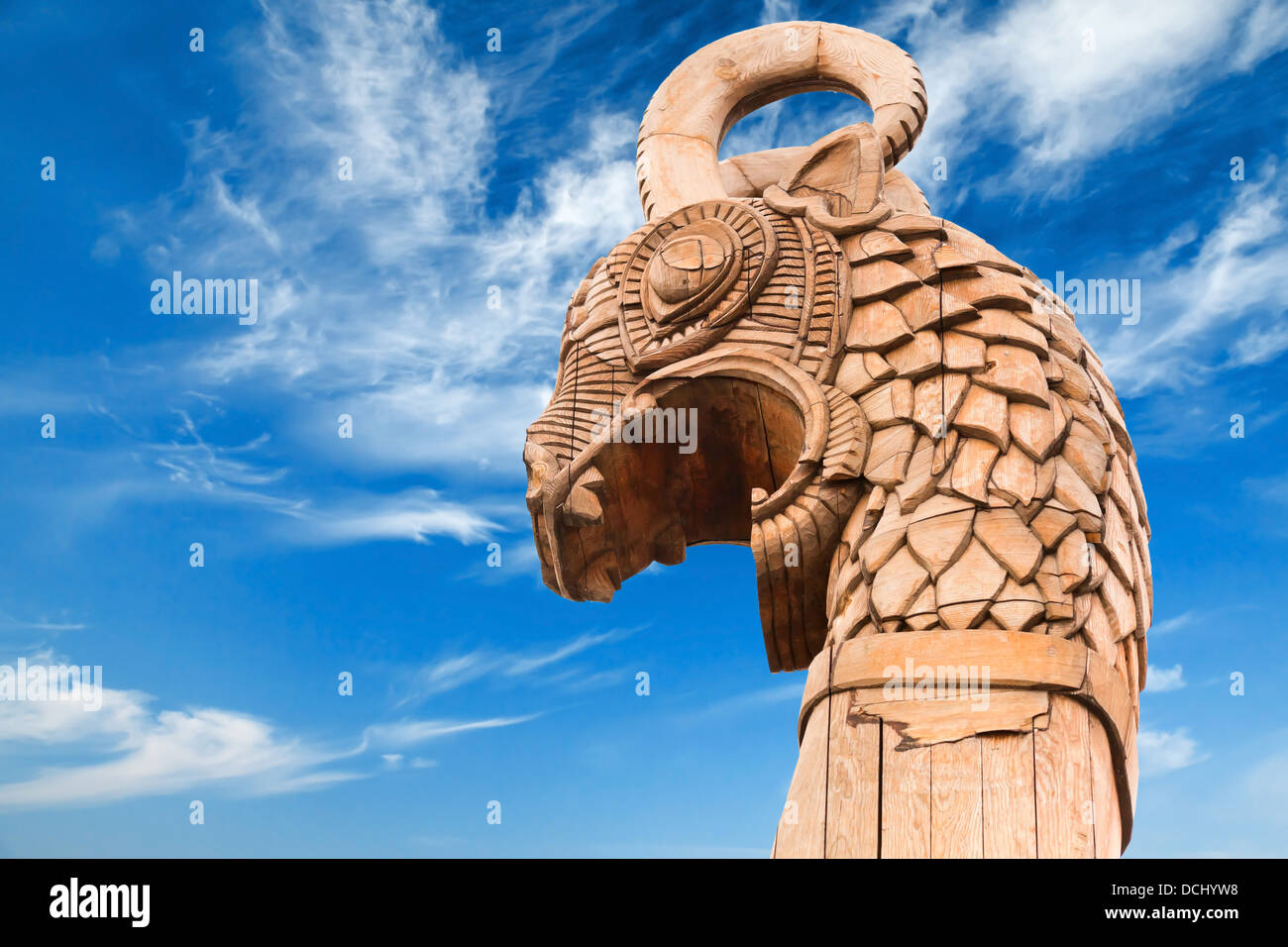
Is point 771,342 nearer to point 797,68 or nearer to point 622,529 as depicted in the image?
point 622,529

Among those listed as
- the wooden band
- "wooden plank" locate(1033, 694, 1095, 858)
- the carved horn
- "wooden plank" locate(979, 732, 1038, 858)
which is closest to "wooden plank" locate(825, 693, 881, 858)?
the wooden band

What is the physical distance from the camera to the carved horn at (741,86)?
5941 mm

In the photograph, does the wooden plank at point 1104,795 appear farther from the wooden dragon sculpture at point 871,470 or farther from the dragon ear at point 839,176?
the dragon ear at point 839,176

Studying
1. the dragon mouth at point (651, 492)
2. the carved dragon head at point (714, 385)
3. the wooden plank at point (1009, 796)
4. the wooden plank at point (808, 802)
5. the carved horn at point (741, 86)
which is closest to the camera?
the wooden plank at point (1009, 796)

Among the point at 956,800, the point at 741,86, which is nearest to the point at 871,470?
the point at 956,800

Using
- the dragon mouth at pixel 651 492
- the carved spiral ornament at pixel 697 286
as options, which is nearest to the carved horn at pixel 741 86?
the carved spiral ornament at pixel 697 286

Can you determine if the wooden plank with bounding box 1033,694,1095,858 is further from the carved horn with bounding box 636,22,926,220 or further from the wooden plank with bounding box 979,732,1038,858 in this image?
the carved horn with bounding box 636,22,926,220

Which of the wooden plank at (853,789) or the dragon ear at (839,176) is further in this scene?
the dragon ear at (839,176)

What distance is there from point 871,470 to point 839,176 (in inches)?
63.4

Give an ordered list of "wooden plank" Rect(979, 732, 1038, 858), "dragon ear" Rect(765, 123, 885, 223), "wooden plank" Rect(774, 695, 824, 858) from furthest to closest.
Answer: "dragon ear" Rect(765, 123, 885, 223), "wooden plank" Rect(774, 695, 824, 858), "wooden plank" Rect(979, 732, 1038, 858)

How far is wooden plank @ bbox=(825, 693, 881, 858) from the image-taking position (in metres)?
3.88

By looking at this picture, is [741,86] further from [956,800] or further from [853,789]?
[956,800]

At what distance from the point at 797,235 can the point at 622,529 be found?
1453mm

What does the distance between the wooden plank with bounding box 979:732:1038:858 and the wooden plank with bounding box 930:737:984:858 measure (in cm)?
2
